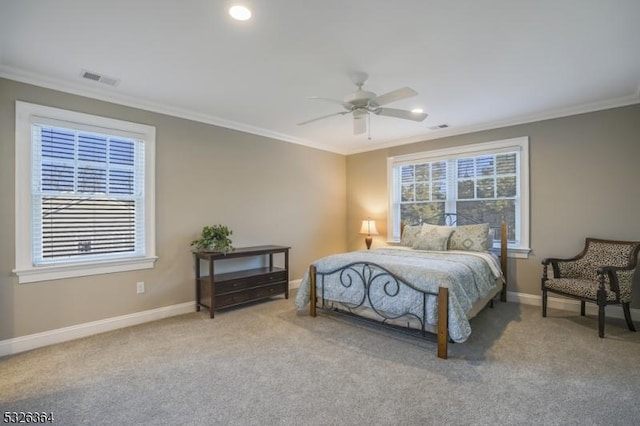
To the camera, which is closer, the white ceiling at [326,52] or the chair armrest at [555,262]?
the white ceiling at [326,52]

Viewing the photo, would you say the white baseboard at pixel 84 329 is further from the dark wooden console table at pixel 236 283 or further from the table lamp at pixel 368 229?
the table lamp at pixel 368 229

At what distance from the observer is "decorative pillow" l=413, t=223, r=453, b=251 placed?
4.51m

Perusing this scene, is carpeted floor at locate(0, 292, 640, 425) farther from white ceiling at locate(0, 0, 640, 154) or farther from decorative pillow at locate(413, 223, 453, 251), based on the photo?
white ceiling at locate(0, 0, 640, 154)

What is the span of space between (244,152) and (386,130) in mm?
2202

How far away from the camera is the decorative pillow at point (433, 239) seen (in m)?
4.51

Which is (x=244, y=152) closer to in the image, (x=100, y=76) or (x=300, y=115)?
(x=300, y=115)

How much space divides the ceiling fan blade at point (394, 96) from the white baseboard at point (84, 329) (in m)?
3.34

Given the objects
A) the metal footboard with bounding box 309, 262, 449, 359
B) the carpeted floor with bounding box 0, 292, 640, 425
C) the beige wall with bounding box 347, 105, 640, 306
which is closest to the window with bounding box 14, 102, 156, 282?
the carpeted floor with bounding box 0, 292, 640, 425

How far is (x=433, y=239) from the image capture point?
458cm

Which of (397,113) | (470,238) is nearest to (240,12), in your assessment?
(397,113)

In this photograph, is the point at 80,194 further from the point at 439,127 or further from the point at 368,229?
the point at 439,127

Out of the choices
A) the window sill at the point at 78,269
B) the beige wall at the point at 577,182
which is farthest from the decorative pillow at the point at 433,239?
the window sill at the point at 78,269

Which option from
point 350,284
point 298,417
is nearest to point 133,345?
point 298,417

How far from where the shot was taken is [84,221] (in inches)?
135
